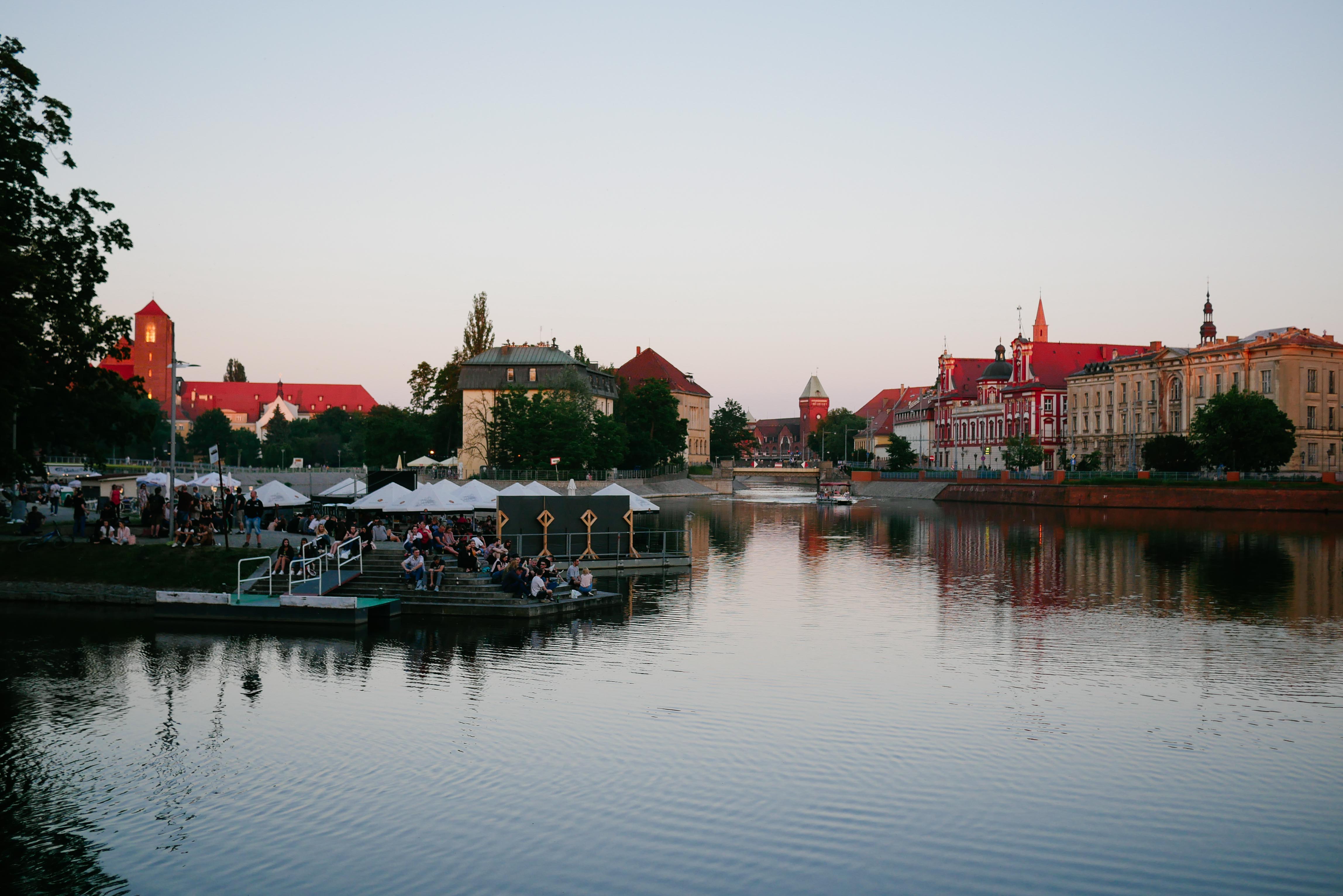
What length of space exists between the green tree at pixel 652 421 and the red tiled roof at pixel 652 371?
33.0 m

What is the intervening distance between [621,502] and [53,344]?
815 inches

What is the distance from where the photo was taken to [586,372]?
125875 mm

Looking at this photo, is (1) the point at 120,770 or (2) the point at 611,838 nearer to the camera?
(2) the point at 611,838

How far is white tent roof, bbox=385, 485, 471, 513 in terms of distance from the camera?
3869 cm

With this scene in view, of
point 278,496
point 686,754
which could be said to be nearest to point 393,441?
point 278,496

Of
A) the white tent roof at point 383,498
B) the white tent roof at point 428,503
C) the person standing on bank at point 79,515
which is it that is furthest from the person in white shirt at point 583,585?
the person standing on bank at point 79,515

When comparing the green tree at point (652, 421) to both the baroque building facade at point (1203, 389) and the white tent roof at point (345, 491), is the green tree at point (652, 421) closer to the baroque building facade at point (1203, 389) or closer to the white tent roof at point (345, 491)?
the baroque building facade at point (1203, 389)

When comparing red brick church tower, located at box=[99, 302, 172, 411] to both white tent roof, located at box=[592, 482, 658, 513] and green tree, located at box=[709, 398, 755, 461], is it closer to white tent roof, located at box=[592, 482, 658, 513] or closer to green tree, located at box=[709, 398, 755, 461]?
green tree, located at box=[709, 398, 755, 461]

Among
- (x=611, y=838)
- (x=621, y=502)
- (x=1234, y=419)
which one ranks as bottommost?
(x=611, y=838)

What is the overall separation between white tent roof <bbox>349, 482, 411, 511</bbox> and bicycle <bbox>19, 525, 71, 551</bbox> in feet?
30.6

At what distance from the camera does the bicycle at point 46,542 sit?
3403cm

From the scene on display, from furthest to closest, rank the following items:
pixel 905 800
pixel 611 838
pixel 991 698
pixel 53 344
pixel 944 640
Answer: pixel 53 344 < pixel 944 640 < pixel 991 698 < pixel 905 800 < pixel 611 838

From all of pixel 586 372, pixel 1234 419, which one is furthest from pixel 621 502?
pixel 586 372

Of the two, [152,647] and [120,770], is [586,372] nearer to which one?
[152,647]
